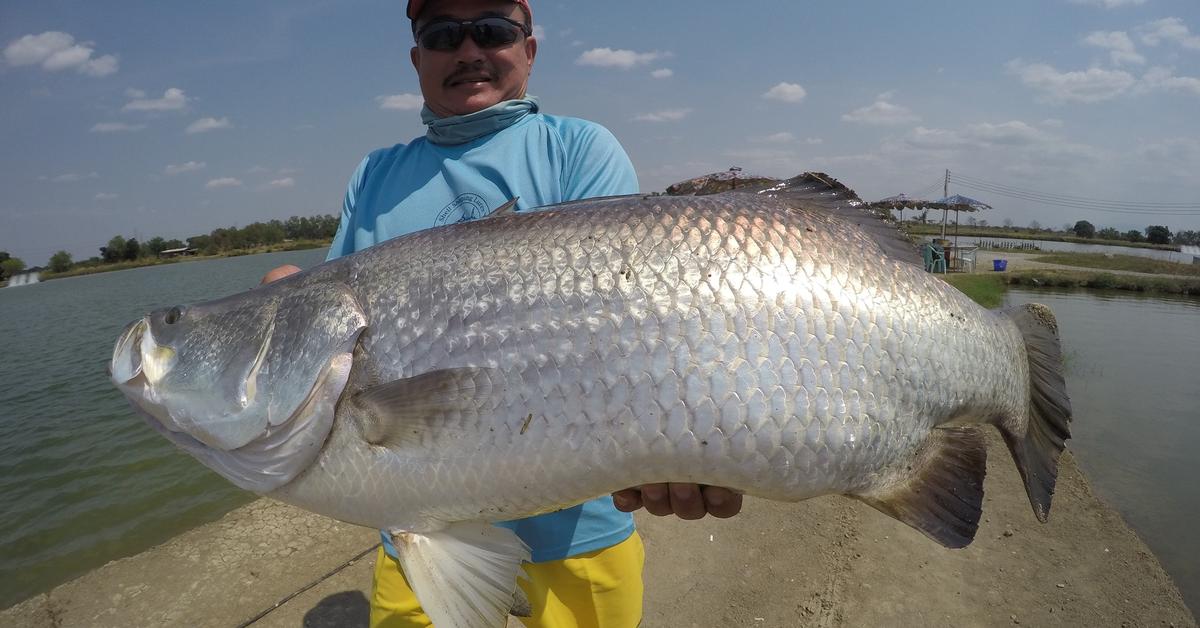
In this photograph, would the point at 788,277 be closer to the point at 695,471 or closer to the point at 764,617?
the point at 695,471

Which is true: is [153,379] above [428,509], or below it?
above

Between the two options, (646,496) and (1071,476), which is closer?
(646,496)

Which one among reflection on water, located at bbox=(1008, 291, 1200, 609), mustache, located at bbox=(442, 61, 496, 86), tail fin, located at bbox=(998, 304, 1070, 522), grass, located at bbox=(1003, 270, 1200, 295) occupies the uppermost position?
mustache, located at bbox=(442, 61, 496, 86)

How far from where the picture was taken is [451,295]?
1682 millimetres

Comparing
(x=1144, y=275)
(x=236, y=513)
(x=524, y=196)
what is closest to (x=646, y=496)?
(x=524, y=196)

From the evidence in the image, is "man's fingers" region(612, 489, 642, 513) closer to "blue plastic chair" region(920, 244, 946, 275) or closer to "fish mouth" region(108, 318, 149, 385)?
"fish mouth" region(108, 318, 149, 385)

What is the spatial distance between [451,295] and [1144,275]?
41457mm

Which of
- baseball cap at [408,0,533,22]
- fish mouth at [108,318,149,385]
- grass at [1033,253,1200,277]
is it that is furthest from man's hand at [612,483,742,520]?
grass at [1033,253,1200,277]

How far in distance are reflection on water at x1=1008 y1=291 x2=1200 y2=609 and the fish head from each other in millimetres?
8142

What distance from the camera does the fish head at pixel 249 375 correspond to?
1.65 meters

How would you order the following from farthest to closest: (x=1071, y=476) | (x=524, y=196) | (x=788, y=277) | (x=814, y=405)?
(x=1071, y=476), (x=524, y=196), (x=788, y=277), (x=814, y=405)

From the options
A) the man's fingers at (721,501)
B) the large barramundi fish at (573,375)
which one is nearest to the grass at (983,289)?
the large barramundi fish at (573,375)

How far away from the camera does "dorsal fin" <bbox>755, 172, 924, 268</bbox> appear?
1.89 m

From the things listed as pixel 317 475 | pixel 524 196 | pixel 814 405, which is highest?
pixel 524 196
